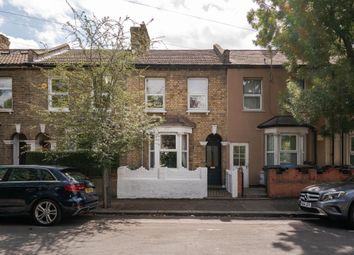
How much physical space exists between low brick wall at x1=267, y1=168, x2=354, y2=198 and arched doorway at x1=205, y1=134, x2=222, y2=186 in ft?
14.1

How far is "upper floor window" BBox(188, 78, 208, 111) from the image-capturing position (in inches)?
760

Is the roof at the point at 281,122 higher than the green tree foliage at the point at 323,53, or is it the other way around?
the green tree foliage at the point at 323,53

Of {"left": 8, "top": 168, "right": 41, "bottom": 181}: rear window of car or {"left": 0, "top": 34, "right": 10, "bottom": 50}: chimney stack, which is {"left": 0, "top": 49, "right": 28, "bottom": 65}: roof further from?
{"left": 8, "top": 168, "right": 41, "bottom": 181}: rear window of car

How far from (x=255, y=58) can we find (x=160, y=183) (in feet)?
29.3

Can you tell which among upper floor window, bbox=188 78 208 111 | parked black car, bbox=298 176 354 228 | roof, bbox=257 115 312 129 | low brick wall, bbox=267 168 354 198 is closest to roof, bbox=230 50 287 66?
upper floor window, bbox=188 78 208 111

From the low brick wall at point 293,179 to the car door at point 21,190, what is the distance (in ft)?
28.3

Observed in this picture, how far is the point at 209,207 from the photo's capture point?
13461 millimetres

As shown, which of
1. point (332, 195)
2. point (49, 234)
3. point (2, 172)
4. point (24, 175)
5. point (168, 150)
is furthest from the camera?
point (168, 150)

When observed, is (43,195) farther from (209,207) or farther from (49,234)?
(209,207)

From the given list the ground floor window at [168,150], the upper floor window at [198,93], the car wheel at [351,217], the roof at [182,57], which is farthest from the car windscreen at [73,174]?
the upper floor window at [198,93]

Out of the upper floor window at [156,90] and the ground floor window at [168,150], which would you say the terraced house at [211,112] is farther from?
the ground floor window at [168,150]

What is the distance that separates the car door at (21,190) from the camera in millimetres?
10484

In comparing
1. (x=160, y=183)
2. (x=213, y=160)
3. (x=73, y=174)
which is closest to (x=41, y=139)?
(x=160, y=183)

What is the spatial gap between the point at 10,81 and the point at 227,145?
1049 cm
